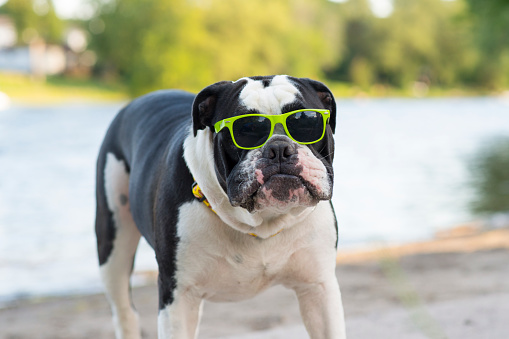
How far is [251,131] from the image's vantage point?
2.59 meters

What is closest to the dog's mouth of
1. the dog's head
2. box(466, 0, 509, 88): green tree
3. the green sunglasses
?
the dog's head

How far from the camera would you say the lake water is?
784cm

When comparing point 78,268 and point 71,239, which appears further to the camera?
point 71,239

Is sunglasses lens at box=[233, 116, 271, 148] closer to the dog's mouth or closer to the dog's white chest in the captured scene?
the dog's mouth

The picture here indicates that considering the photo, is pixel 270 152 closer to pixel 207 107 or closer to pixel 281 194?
pixel 281 194

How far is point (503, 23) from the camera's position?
48.6 ft

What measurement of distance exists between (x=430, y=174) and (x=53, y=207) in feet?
30.4

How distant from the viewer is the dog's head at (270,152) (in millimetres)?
2480

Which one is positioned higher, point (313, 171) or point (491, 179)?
point (313, 171)

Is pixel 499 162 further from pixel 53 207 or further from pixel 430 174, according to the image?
pixel 53 207

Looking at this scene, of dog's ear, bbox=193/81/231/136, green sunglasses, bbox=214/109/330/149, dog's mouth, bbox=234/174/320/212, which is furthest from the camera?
dog's ear, bbox=193/81/231/136

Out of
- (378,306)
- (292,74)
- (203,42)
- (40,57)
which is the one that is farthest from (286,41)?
(378,306)

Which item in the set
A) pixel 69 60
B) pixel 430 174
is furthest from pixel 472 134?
pixel 69 60

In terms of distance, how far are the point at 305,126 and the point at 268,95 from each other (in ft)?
0.68
